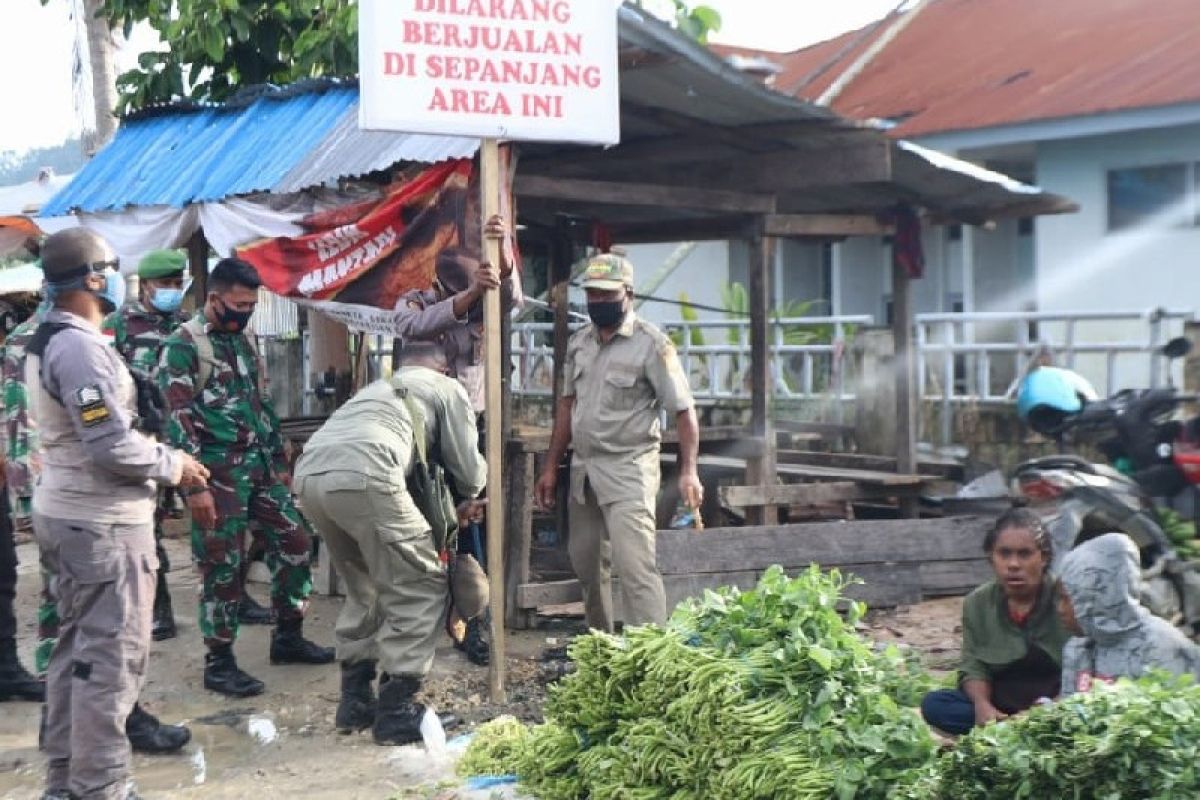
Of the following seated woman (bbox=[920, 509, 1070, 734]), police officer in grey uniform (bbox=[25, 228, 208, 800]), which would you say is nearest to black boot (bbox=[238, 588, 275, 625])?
police officer in grey uniform (bbox=[25, 228, 208, 800])

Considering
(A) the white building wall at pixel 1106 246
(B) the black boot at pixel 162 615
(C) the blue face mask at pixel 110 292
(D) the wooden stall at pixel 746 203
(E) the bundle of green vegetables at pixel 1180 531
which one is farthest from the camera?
(A) the white building wall at pixel 1106 246

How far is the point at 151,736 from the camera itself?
596cm

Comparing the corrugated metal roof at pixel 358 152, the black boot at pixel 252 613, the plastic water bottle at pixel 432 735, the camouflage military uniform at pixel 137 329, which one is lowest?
the plastic water bottle at pixel 432 735

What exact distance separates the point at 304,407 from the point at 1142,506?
36.2ft

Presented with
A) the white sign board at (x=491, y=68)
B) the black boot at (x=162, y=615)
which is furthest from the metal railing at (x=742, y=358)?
the white sign board at (x=491, y=68)

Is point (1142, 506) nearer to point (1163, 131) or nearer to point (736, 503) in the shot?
point (736, 503)

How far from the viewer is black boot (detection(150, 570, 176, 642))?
8.09m

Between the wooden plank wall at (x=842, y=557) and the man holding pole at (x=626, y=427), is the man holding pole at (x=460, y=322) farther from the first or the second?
the wooden plank wall at (x=842, y=557)

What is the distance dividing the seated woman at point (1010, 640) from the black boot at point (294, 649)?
354cm

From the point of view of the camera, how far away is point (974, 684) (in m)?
4.85

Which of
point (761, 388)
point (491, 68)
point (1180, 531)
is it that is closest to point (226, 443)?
point (491, 68)

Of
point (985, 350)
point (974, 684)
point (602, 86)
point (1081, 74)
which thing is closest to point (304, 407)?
point (985, 350)

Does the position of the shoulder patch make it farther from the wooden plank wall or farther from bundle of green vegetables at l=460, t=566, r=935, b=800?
the wooden plank wall

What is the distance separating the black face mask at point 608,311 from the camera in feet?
23.2
